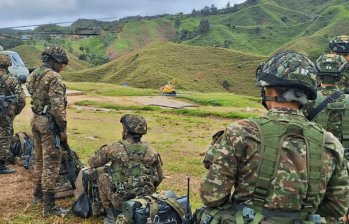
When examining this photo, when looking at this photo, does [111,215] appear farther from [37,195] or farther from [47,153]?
[37,195]

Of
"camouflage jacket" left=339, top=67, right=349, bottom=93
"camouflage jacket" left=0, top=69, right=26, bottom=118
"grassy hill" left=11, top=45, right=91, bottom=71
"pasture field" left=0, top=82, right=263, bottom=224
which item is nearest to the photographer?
"camouflage jacket" left=339, top=67, right=349, bottom=93

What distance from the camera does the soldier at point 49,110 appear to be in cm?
487

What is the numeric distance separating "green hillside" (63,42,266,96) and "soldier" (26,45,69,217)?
1600 inches

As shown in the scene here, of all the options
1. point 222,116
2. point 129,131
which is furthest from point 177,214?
point 222,116

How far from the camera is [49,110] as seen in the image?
495 centimetres

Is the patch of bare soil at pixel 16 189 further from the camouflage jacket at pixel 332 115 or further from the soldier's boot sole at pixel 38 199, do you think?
the camouflage jacket at pixel 332 115

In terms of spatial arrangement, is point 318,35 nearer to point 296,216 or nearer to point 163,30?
point 163,30

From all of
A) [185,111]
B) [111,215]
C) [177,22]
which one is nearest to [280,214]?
[111,215]

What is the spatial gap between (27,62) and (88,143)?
62.7m

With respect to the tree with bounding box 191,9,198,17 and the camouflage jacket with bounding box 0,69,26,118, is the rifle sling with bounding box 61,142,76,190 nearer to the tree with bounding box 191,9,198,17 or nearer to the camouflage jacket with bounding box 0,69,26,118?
the camouflage jacket with bounding box 0,69,26,118

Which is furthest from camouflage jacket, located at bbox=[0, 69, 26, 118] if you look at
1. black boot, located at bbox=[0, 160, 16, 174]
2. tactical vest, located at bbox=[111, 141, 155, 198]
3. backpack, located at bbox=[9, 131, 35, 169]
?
tactical vest, located at bbox=[111, 141, 155, 198]

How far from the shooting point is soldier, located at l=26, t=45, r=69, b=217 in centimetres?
487

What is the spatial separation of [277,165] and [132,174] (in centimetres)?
238

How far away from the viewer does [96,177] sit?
499 cm
